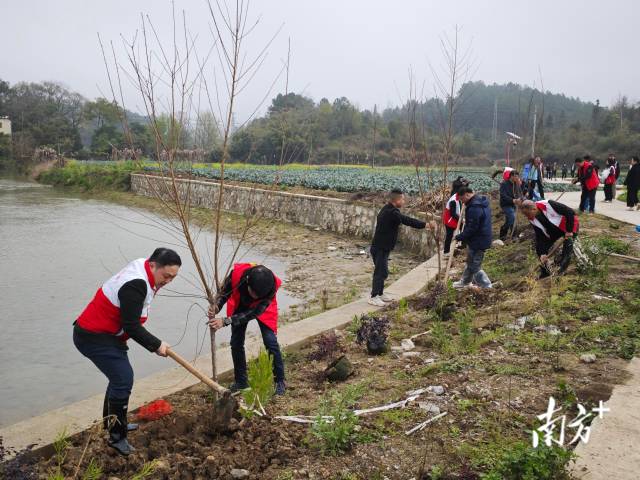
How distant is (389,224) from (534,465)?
15.3ft

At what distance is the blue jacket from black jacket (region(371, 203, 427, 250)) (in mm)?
559

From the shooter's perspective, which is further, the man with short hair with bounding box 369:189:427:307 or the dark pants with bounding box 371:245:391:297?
the dark pants with bounding box 371:245:391:297

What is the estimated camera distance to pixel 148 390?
15.0 feet

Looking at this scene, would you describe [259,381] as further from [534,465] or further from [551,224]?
[551,224]

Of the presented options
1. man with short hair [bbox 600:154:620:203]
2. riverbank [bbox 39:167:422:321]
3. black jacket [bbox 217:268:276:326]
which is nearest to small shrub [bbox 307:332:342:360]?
black jacket [bbox 217:268:276:326]

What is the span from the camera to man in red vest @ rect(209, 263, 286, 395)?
424cm

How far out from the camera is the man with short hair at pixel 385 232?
7000mm

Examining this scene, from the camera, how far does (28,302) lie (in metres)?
8.91

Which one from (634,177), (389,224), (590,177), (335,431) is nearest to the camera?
(335,431)

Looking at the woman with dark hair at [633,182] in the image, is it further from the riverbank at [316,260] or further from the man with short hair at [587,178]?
the riverbank at [316,260]

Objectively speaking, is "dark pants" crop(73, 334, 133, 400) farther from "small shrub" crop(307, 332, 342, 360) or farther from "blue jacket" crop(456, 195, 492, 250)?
"blue jacket" crop(456, 195, 492, 250)

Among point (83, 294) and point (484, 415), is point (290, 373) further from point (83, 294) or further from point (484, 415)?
point (83, 294)

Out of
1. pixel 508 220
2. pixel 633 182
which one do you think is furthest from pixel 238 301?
pixel 633 182

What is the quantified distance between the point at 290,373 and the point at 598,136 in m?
44.7
